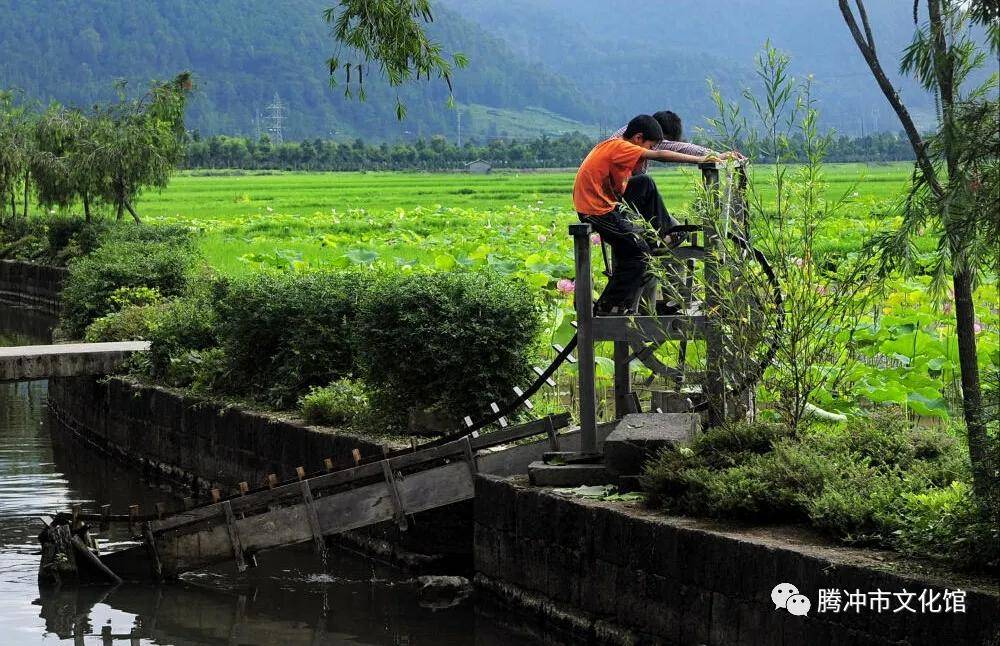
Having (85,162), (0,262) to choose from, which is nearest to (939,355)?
(85,162)

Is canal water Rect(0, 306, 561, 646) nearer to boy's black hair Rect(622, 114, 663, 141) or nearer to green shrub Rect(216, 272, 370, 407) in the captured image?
green shrub Rect(216, 272, 370, 407)

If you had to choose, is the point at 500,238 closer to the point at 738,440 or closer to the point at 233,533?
the point at 233,533

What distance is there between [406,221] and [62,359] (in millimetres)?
30846

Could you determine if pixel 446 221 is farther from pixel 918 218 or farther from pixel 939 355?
pixel 918 218

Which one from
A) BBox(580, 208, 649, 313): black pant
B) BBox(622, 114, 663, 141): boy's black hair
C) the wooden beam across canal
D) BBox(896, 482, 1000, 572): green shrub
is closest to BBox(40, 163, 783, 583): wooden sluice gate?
BBox(580, 208, 649, 313): black pant

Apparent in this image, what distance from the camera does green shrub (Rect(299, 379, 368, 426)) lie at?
13.6m

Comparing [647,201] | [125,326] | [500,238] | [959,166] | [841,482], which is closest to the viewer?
[959,166]

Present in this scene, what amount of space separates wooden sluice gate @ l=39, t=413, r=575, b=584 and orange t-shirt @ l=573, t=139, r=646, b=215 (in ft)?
6.20

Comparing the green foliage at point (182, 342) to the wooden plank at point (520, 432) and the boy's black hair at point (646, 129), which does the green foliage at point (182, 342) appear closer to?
the wooden plank at point (520, 432)

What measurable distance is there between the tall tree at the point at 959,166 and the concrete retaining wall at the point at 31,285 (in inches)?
1259

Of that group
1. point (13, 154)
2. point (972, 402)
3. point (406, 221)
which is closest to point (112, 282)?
point (972, 402)

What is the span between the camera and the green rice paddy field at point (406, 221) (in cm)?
2897

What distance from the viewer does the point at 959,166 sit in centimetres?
746

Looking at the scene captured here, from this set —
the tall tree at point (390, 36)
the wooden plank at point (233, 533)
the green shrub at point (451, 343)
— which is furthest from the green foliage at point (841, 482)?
the tall tree at point (390, 36)
